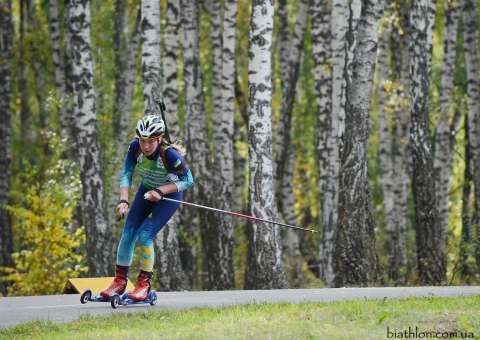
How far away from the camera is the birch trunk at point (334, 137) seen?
69.1 ft

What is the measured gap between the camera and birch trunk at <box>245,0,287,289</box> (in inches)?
654

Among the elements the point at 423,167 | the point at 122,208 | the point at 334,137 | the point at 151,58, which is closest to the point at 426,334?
the point at 122,208

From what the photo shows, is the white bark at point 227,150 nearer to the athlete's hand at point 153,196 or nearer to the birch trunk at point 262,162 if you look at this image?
the birch trunk at point 262,162

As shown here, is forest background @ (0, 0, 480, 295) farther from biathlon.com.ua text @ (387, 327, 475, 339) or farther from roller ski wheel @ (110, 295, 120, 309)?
biathlon.com.ua text @ (387, 327, 475, 339)

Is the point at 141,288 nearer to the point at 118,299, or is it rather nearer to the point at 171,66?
the point at 118,299

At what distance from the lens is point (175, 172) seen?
435 inches

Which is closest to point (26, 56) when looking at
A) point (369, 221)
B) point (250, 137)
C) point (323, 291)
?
point (250, 137)

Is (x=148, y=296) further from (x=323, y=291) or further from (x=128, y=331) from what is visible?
(x=323, y=291)

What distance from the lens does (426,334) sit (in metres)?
8.34

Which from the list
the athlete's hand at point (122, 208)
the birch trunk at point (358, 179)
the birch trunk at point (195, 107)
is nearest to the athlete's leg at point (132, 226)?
the athlete's hand at point (122, 208)

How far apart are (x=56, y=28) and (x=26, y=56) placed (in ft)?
6.32

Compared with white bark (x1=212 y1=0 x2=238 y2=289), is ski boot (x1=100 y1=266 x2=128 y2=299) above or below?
below

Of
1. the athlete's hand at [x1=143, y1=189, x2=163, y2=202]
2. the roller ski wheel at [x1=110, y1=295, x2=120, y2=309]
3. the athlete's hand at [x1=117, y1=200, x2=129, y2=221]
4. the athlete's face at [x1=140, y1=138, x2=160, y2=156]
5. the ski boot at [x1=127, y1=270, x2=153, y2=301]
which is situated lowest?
the roller ski wheel at [x1=110, y1=295, x2=120, y2=309]

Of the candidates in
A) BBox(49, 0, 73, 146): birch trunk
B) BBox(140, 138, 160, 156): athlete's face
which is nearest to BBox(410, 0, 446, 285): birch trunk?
BBox(140, 138, 160, 156): athlete's face
